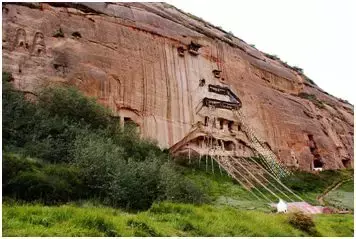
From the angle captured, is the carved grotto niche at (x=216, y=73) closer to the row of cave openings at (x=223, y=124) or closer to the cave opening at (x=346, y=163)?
the row of cave openings at (x=223, y=124)

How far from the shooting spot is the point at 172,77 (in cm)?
2211

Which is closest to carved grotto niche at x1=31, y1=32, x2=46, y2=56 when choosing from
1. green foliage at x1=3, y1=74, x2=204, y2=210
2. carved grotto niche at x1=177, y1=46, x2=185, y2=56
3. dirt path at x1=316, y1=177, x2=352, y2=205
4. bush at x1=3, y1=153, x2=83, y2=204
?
green foliage at x1=3, y1=74, x2=204, y2=210

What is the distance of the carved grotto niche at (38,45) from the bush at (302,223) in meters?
11.0

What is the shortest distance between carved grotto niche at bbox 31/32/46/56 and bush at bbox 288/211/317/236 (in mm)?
10978

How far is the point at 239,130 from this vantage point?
24.1 m

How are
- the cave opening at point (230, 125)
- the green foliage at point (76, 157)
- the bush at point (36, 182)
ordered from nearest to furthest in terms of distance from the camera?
the bush at point (36, 182)
the green foliage at point (76, 157)
the cave opening at point (230, 125)

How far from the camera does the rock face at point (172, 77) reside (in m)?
18.7

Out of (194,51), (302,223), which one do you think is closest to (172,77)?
(194,51)

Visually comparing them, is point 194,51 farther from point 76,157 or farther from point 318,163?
point 76,157

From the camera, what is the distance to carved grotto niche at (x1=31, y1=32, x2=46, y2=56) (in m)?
18.4

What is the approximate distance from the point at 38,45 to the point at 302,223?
11.6 metres

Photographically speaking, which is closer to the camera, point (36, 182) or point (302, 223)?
point (36, 182)

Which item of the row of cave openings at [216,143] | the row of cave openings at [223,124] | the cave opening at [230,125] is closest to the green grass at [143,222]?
the row of cave openings at [216,143]

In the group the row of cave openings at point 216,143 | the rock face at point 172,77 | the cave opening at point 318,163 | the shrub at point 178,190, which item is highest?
the rock face at point 172,77
